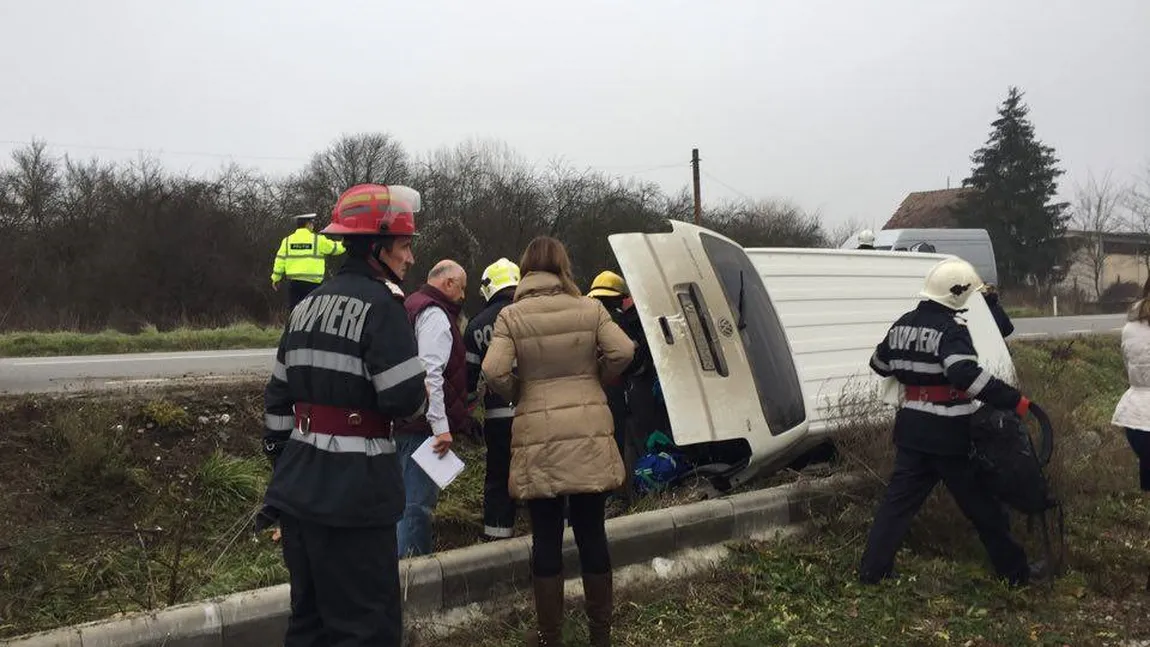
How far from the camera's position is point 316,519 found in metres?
2.57

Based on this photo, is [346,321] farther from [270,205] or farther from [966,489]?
[270,205]

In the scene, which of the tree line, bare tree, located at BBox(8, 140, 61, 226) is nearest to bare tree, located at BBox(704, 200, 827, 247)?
the tree line

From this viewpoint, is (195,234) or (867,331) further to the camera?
(195,234)

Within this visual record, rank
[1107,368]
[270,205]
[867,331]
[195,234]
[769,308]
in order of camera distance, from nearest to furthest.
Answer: [769,308] → [867,331] → [1107,368] → [195,234] → [270,205]

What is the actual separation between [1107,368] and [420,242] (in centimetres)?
1948

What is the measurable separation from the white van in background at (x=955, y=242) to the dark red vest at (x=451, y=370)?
44.2 ft

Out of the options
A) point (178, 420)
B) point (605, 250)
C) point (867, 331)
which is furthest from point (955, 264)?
point (605, 250)

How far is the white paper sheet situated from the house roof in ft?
154

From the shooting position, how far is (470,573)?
3646mm

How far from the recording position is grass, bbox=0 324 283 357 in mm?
12766

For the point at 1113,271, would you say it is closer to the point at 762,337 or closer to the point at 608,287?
the point at 762,337

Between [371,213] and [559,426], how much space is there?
115 cm

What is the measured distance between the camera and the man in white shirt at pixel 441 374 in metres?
3.90

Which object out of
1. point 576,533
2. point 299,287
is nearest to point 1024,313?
point 299,287
